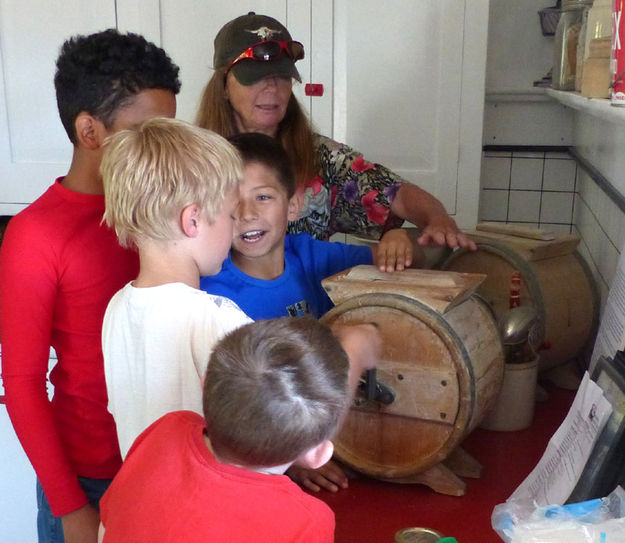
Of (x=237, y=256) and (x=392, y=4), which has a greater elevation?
(x=392, y=4)

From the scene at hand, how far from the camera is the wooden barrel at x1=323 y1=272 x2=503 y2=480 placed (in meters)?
1.08

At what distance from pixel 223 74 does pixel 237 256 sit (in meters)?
0.48

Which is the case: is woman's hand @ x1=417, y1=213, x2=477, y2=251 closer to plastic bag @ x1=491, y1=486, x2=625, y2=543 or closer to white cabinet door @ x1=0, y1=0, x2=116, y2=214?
plastic bag @ x1=491, y1=486, x2=625, y2=543

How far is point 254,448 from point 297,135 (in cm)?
101

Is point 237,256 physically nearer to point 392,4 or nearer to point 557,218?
point 392,4

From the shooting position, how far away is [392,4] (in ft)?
6.84

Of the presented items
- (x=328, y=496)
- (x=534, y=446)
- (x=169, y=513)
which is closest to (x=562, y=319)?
(x=534, y=446)

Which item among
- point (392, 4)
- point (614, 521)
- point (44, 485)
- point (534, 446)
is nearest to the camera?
point (614, 521)

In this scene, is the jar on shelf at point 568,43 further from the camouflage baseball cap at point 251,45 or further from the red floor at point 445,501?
the red floor at point 445,501

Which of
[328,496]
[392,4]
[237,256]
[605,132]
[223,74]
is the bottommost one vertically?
[328,496]

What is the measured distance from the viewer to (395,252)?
1239mm

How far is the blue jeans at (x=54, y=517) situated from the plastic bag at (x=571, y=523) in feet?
2.35

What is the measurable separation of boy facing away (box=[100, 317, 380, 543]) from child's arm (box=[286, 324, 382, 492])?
0.70 feet

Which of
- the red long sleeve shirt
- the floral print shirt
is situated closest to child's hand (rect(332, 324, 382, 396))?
the red long sleeve shirt
